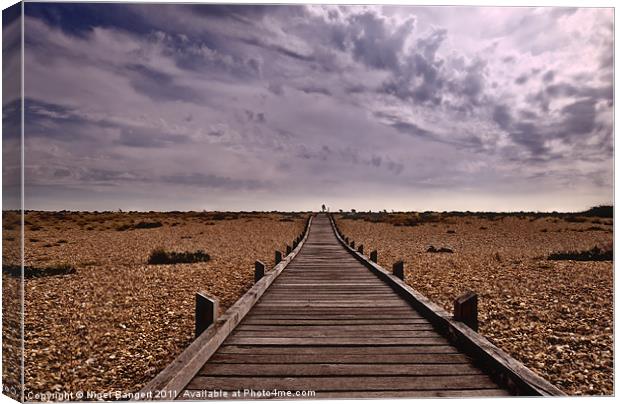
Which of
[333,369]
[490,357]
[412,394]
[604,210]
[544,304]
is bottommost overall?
[544,304]

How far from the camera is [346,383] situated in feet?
11.7

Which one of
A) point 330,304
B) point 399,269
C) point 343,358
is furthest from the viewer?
Result: point 399,269

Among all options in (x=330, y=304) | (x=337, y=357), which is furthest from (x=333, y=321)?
(x=337, y=357)

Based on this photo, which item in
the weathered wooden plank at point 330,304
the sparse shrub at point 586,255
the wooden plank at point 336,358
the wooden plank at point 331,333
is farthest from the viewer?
the sparse shrub at point 586,255

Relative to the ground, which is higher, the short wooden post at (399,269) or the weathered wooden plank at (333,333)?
the short wooden post at (399,269)

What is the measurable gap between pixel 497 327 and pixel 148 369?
15.3ft

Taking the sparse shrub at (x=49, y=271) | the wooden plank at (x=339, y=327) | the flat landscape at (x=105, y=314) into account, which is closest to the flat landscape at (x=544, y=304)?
the wooden plank at (x=339, y=327)

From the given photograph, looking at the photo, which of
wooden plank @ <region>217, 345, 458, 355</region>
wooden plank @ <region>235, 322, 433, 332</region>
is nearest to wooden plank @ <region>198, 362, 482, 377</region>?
wooden plank @ <region>217, 345, 458, 355</region>

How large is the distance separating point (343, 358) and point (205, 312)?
57.3 inches

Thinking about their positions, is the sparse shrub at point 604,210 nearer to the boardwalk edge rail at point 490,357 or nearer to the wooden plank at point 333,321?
the boardwalk edge rail at point 490,357

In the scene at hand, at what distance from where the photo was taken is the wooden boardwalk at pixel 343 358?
3473 mm

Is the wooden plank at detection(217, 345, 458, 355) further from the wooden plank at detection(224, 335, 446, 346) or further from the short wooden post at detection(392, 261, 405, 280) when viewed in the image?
the short wooden post at detection(392, 261, 405, 280)

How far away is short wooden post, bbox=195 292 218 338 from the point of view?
14.3 ft

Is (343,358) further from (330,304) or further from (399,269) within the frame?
(399,269)
